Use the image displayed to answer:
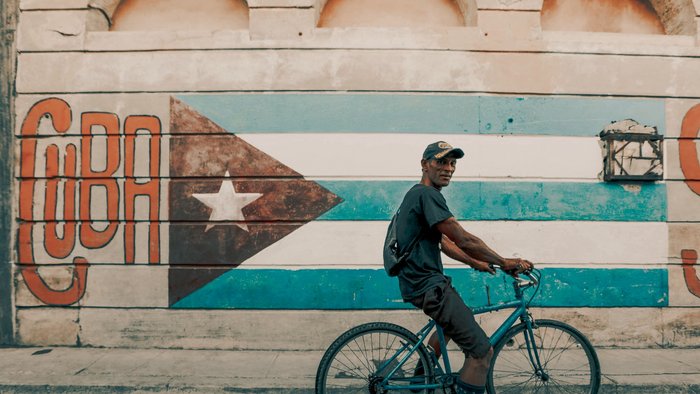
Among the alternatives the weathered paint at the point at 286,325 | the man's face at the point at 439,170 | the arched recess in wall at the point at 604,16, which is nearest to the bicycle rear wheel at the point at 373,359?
the man's face at the point at 439,170

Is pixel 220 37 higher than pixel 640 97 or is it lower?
higher

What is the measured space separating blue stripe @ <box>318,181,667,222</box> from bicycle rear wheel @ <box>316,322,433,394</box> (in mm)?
1946

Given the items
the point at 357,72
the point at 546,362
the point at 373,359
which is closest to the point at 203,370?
the point at 373,359

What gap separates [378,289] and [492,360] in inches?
72.3

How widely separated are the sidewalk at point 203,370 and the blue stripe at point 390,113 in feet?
7.60

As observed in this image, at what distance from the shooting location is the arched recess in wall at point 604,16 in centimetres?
523

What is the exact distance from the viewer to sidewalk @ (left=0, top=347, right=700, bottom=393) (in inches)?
145

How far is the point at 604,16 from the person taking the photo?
207 inches

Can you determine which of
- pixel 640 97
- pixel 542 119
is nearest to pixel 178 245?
pixel 542 119

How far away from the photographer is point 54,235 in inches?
189

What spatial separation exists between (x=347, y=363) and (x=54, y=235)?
12.0ft

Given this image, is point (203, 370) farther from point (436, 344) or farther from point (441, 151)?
point (441, 151)

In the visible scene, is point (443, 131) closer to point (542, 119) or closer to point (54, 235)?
point (542, 119)

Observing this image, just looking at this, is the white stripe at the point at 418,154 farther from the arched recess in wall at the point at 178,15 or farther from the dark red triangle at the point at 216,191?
the arched recess in wall at the point at 178,15
